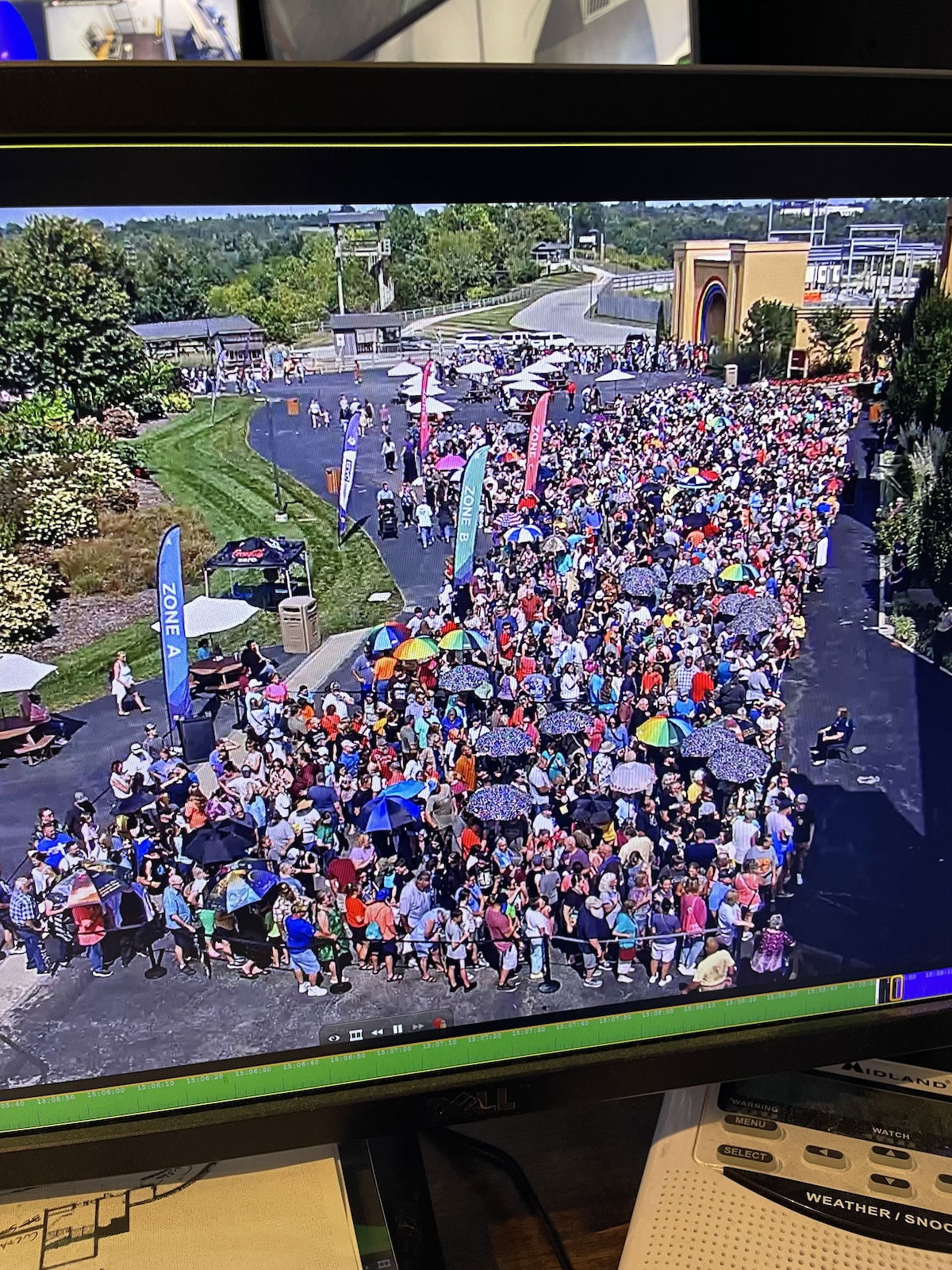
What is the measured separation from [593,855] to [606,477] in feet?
0.75

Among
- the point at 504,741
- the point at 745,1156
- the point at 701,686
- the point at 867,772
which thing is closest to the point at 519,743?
the point at 504,741

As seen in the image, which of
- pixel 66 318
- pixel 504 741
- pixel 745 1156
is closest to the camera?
pixel 66 318

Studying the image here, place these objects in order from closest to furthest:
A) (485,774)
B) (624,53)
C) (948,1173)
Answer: (485,774) < (948,1173) < (624,53)

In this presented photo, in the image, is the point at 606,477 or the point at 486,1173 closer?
the point at 606,477

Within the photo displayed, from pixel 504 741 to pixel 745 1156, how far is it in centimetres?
38

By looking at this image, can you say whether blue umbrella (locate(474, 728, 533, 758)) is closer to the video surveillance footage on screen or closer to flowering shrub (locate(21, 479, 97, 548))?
the video surveillance footage on screen

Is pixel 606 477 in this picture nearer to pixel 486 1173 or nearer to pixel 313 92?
pixel 313 92

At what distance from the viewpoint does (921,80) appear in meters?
0.50

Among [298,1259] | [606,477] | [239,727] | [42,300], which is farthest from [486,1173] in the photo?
[42,300]

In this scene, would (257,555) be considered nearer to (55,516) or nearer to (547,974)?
(55,516)

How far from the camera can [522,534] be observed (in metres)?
0.54

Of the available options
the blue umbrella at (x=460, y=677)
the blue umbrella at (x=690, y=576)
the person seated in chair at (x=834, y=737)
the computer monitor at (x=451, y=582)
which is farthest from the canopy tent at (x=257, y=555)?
the person seated in chair at (x=834, y=737)

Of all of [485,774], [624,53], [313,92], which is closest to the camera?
[313,92]

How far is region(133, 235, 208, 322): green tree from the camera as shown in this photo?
461 mm
